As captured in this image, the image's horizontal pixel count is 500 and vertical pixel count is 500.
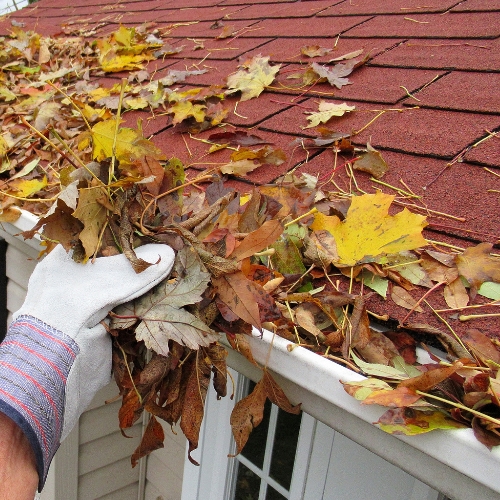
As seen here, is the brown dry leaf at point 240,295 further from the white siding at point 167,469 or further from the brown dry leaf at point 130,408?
the white siding at point 167,469

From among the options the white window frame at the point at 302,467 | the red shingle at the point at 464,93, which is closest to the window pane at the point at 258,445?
the white window frame at the point at 302,467

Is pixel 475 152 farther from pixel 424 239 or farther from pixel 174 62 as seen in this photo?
pixel 174 62

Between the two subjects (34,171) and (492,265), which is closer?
(492,265)

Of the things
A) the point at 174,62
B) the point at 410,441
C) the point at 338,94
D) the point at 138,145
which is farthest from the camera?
the point at 174,62

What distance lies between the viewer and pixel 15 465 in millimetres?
1032

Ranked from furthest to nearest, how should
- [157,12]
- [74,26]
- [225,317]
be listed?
[74,26]
[157,12]
[225,317]

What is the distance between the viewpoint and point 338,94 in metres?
1.92

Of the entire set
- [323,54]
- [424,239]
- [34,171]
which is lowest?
[34,171]

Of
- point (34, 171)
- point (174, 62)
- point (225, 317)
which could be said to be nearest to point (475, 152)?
point (225, 317)

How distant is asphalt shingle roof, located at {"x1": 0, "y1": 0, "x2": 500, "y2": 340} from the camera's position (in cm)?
134

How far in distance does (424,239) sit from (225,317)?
44 cm

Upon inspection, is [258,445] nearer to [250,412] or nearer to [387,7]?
[250,412]

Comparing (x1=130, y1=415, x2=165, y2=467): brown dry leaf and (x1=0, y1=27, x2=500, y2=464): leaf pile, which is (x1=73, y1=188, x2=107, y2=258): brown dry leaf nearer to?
(x1=0, y1=27, x2=500, y2=464): leaf pile

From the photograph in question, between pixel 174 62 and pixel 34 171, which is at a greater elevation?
pixel 174 62
